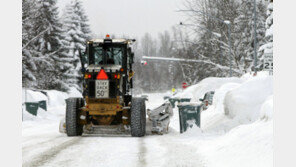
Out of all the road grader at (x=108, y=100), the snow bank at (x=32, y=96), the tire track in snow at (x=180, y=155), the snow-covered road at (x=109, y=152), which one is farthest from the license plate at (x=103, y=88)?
the snow bank at (x=32, y=96)

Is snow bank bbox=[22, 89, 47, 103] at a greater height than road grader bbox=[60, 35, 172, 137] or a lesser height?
lesser

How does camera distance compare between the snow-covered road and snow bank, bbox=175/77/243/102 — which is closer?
the snow-covered road

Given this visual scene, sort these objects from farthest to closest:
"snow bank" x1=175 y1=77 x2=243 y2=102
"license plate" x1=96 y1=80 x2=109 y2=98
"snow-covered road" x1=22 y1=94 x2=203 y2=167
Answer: "snow bank" x1=175 y1=77 x2=243 y2=102 → "license plate" x1=96 y1=80 x2=109 y2=98 → "snow-covered road" x1=22 y1=94 x2=203 y2=167

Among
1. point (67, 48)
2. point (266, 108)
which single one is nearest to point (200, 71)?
point (67, 48)

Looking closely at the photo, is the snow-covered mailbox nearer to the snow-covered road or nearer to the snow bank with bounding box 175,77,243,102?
the snow-covered road

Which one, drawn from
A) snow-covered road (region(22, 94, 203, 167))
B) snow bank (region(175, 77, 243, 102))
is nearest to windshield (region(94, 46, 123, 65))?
snow-covered road (region(22, 94, 203, 167))

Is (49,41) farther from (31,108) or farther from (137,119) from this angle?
(137,119)

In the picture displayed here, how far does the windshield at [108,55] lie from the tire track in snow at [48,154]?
9.50ft

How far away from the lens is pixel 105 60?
45.9 feet

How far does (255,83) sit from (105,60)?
192 inches

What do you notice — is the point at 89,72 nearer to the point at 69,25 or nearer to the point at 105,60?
the point at 105,60

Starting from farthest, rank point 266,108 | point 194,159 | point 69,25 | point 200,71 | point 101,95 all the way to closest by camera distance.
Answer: point 69,25 → point 200,71 → point 101,95 → point 266,108 → point 194,159

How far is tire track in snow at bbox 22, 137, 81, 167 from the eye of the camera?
27.0ft

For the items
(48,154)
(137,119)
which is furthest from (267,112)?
(137,119)
